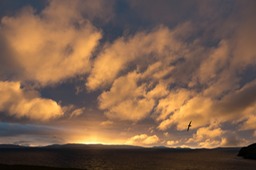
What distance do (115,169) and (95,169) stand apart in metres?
6.53

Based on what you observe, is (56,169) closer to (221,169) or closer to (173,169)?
(173,169)

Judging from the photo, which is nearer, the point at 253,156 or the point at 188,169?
the point at 188,169

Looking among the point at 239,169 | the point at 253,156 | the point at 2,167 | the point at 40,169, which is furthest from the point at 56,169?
the point at 253,156

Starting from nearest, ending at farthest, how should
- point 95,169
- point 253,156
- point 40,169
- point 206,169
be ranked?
point 40,169
point 95,169
point 206,169
point 253,156

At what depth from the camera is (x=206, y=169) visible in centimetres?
11131

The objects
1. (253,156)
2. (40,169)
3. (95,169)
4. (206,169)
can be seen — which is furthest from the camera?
(253,156)

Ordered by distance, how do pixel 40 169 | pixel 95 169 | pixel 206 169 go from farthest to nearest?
pixel 206 169
pixel 95 169
pixel 40 169

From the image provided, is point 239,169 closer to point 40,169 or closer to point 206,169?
point 206,169

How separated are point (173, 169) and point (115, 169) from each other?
821 inches

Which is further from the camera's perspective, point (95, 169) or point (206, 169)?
point (206, 169)

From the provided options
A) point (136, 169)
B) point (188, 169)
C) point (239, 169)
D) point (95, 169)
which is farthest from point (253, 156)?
point (95, 169)

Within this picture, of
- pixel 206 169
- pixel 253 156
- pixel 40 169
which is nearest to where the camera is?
pixel 40 169

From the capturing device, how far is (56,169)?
6406 centimetres

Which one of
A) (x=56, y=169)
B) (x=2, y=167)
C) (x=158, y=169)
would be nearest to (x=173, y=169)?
(x=158, y=169)
